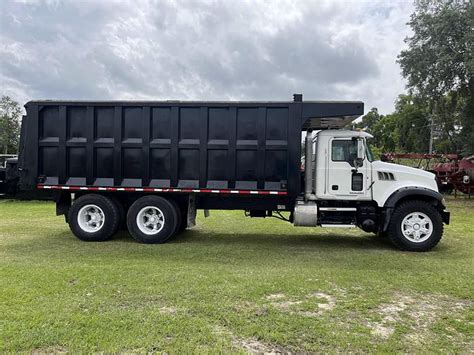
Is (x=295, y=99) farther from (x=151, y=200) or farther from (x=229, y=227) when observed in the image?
(x=229, y=227)

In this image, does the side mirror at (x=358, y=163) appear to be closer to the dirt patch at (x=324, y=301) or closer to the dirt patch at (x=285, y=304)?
the dirt patch at (x=324, y=301)

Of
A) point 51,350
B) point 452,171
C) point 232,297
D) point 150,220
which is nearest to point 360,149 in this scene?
point 150,220

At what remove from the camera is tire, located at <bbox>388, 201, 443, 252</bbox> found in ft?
26.8

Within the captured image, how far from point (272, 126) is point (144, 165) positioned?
2.64 meters

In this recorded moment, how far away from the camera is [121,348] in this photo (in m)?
3.68

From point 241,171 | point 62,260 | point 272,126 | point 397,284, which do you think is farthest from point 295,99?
point 62,260

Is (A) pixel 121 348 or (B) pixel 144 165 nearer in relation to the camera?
(A) pixel 121 348

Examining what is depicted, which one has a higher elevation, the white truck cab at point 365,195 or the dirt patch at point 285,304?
the white truck cab at point 365,195

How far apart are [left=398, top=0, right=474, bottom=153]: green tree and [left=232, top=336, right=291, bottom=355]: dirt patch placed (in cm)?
2131

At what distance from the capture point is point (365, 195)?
8.44 meters

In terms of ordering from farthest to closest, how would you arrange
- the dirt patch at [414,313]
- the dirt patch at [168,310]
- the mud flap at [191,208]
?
the mud flap at [191,208] < the dirt patch at [168,310] < the dirt patch at [414,313]

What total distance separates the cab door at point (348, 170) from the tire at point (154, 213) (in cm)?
317

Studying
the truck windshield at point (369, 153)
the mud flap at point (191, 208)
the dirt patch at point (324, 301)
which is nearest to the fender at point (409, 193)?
the truck windshield at point (369, 153)

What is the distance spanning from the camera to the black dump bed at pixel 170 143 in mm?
8266
